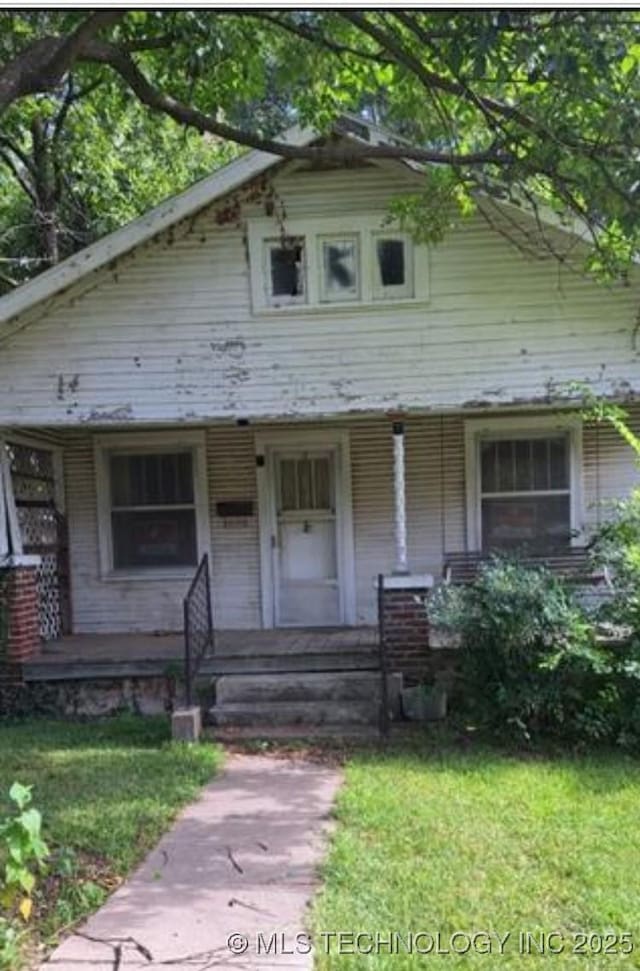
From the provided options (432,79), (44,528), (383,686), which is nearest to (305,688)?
(383,686)

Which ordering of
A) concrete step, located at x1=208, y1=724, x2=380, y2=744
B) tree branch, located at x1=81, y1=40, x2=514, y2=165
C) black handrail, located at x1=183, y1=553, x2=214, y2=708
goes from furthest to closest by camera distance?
1. black handrail, located at x1=183, y1=553, x2=214, y2=708
2. concrete step, located at x1=208, y1=724, x2=380, y2=744
3. tree branch, located at x1=81, y1=40, x2=514, y2=165

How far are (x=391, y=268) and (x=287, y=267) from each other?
0.99 meters

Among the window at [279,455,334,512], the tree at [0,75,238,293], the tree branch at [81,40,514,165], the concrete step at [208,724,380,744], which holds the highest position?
the tree at [0,75,238,293]

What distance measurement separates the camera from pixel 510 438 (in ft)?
32.4

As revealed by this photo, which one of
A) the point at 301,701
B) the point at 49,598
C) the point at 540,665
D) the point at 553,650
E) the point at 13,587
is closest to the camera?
the point at 540,665

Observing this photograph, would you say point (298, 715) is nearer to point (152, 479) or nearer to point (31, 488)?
point (152, 479)

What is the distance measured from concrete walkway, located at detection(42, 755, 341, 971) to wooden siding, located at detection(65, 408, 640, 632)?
4121mm

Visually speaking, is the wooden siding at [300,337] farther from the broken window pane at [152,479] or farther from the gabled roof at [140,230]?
the broken window pane at [152,479]

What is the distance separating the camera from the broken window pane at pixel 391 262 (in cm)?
869

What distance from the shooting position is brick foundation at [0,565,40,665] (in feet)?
27.8

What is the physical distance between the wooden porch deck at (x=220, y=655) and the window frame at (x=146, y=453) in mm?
872

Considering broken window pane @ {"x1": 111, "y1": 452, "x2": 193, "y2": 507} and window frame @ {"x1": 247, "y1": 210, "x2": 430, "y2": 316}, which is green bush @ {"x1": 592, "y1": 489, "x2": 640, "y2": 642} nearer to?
window frame @ {"x1": 247, "y1": 210, "x2": 430, "y2": 316}

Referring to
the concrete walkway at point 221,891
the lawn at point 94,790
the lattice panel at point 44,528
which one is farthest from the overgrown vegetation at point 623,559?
the lattice panel at point 44,528

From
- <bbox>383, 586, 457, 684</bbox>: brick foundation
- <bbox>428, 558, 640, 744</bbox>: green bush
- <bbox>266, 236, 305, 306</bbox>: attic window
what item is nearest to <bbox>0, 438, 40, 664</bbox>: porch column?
<bbox>266, 236, 305, 306</bbox>: attic window
